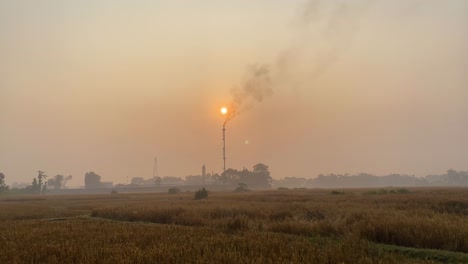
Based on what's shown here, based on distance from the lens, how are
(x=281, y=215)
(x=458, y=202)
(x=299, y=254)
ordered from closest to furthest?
(x=299, y=254) → (x=281, y=215) → (x=458, y=202)

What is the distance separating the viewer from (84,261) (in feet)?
30.6

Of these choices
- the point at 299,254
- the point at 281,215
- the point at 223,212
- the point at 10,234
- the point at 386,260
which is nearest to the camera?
the point at 386,260

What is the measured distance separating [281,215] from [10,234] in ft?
48.1

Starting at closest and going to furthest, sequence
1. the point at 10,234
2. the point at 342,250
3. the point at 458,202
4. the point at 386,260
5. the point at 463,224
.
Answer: the point at 386,260 → the point at 342,250 → the point at 463,224 → the point at 10,234 → the point at 458,202

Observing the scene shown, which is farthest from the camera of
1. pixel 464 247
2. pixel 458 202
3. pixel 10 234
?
pixel 458 202

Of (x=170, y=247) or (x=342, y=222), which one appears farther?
(x=342, y=222)

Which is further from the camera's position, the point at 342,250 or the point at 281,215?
the point at 281,215

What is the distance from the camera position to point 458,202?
1094 inches

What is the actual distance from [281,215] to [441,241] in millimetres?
11083

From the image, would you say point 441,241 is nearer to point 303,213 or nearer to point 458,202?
point 303,213

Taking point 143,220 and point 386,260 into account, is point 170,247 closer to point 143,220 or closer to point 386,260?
point 386,260

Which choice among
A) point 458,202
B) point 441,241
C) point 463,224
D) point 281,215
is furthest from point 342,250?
point 458,202

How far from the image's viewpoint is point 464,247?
11820 mm

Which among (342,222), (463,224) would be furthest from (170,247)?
(463,224)
